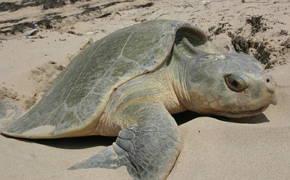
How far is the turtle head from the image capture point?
1.86m

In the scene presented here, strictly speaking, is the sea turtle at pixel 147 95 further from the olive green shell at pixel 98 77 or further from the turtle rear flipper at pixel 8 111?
the turtle rear flipper at pixel 8 111

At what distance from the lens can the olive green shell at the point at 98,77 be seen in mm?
2012

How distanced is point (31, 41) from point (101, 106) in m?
3.18

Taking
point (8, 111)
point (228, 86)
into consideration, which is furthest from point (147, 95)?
point (8, 111)

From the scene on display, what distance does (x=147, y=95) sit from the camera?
78.0 inches

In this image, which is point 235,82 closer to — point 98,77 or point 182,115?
point 182,115

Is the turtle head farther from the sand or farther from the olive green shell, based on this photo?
the olive green shell

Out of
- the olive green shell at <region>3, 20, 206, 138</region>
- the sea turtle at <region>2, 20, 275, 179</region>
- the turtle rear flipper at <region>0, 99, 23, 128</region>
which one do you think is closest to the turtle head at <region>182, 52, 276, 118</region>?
the sea turtle at <region>2, 20, 275, 179</region>

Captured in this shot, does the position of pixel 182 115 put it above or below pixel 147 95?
below

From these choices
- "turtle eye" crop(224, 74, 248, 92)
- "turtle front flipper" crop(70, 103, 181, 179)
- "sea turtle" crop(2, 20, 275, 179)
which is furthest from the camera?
"turtle eye" crop(224, 74, 248, 92)

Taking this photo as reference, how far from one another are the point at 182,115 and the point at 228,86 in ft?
1.39

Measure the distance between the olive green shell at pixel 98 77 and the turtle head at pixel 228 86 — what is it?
0.75ft

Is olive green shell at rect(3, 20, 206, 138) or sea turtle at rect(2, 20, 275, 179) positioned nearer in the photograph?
sea turtle at rect(2, 20, 275, 179)

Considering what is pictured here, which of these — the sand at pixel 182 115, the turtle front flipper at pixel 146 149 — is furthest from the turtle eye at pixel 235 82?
the turtle front flipper at pixel 146 149
